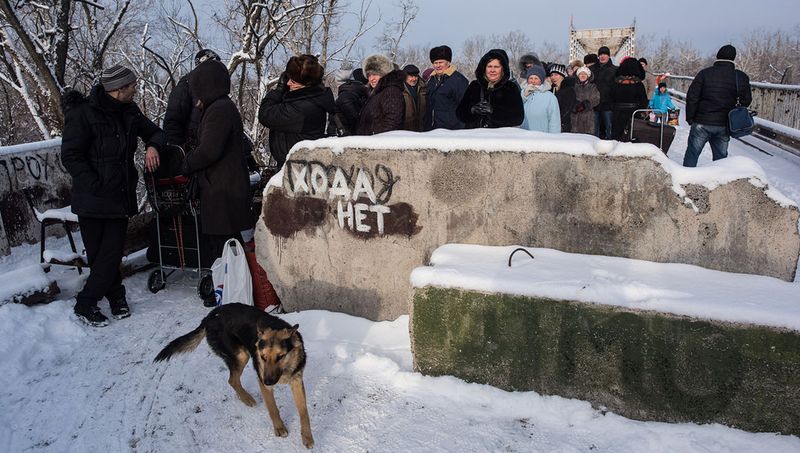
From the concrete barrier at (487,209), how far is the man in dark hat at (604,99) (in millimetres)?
5014

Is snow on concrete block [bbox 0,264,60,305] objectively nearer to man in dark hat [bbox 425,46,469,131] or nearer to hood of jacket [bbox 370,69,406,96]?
hood of jacket [bbox 370,69,406,96]

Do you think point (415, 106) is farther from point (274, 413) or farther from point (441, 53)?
point (274, 413)

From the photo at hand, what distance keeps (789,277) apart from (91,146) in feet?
17.1

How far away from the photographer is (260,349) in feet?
9.55

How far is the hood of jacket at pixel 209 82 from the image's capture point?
4566 millimetres

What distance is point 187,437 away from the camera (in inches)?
125

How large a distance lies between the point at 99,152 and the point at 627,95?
715 centimetres

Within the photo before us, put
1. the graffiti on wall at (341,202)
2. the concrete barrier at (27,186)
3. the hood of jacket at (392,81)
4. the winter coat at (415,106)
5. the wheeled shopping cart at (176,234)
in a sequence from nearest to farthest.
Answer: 1. the graffiti on wall at (341,202)
2. the wheeled shopping cart at (176,234)
3. the hood of jacket at (392,81)
4. the winter coat at (415,106)
5. the concrete barrier at (27,186)

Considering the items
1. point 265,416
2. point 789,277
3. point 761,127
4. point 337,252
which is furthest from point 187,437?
point 761,127

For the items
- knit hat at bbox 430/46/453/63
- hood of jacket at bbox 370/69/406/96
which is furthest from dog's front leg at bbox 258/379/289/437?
knit hat at bbox 430/46/453/63

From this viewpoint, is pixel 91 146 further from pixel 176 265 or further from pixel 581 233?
pixel 581 233

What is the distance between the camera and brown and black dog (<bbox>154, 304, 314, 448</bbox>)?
9.47 ft

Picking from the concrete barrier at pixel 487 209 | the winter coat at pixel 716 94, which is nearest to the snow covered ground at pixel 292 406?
the concrete barrier at pixel 487 209

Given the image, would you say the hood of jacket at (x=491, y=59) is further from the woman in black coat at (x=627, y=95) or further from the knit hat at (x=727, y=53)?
the woman in black coat at (x=627, y=95)
